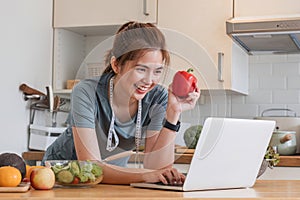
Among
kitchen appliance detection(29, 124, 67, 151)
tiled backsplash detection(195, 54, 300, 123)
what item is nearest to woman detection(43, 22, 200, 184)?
kitchen appliance detection(29, 124, 67, 151)

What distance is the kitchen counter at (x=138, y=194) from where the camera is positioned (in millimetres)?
1279

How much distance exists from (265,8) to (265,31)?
0.59ft

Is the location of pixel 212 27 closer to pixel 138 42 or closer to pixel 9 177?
pixel 138 42

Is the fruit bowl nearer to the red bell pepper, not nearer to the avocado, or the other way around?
the avocado

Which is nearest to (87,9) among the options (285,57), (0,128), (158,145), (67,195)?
(0,128)

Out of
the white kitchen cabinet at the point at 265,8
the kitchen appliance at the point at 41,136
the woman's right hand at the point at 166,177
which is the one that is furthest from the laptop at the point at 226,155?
the kitchen appliance at the point at 41,136

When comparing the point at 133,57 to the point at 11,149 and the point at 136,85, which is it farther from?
the point at 11,149

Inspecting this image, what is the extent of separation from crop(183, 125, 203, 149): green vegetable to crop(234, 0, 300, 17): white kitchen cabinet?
66.9 inches

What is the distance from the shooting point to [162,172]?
1544 mm

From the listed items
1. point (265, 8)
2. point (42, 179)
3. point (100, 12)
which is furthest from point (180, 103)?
point (100, 12)

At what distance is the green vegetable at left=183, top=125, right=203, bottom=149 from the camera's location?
148 cm

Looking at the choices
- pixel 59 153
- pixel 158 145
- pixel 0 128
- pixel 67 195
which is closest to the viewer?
pixel 67 195

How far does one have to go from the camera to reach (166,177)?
1.53 m

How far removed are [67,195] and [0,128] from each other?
176 cm
